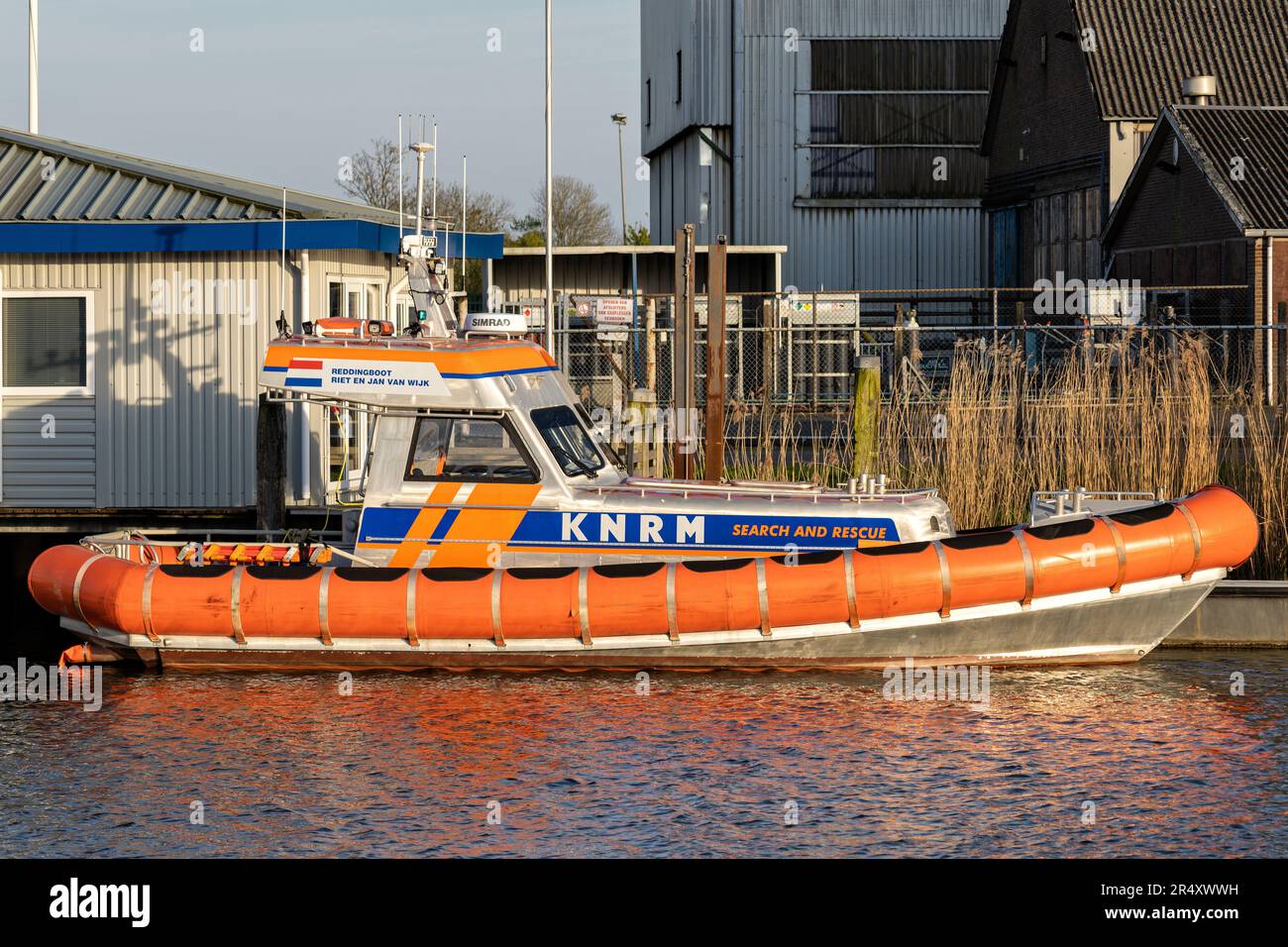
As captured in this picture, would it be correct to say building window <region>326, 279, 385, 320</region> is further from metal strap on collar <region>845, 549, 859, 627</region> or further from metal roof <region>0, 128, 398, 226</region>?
metal strap on collar <region>845, 549, 859, 627</region>

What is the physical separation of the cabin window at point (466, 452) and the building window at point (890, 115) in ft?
99.4

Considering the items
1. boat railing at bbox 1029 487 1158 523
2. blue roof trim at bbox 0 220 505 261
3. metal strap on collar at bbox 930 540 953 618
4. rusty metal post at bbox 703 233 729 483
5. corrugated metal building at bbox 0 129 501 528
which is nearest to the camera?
metal strap on collar at bbox 930 540 953 618

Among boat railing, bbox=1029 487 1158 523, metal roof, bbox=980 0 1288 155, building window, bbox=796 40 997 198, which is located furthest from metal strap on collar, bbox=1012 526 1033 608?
building window, bbox=796 40 997 198

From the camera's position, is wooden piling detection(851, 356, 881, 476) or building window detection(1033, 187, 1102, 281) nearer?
wooden piling detection(851, 356, 881, 476)

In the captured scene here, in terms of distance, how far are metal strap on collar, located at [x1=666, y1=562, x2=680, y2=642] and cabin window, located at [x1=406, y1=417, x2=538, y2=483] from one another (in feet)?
4.60

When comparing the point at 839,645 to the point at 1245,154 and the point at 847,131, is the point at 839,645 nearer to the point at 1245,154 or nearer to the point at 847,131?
the point at 1245,154

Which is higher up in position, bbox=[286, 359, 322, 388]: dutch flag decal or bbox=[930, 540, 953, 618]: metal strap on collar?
bbox=[286, 359, 322, 388]: dutch flag decal

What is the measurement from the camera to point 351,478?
17516 millimetres

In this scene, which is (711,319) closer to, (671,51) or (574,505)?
(574,505)

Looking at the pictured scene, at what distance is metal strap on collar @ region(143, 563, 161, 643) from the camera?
42.7 feet

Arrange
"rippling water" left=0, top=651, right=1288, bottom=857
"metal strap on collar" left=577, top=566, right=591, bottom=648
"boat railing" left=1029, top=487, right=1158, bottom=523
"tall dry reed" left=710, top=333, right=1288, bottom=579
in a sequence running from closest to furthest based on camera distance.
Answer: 1. "rippling water" left=0, top=651, right=1288, bottom=857
2. "metal strap on collar" left=577, top=566, right=591, bottom=648
3. "boat railing" left=1029, top=487, right=1158, bottom=523
4. "tall dry reed" left=710, top=333, right=1288, bottom=579

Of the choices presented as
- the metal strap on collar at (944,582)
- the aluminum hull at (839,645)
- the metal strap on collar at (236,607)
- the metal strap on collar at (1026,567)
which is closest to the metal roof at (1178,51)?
the aluminum hull at (839,645)

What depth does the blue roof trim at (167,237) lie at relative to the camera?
16656 millimetres

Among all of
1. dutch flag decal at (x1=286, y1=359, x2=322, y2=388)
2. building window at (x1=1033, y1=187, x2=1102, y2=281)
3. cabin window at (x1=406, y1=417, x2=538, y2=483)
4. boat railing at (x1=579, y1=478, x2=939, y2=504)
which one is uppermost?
building window at (x1=1033, y1=187, x2=1102, y2=281)
